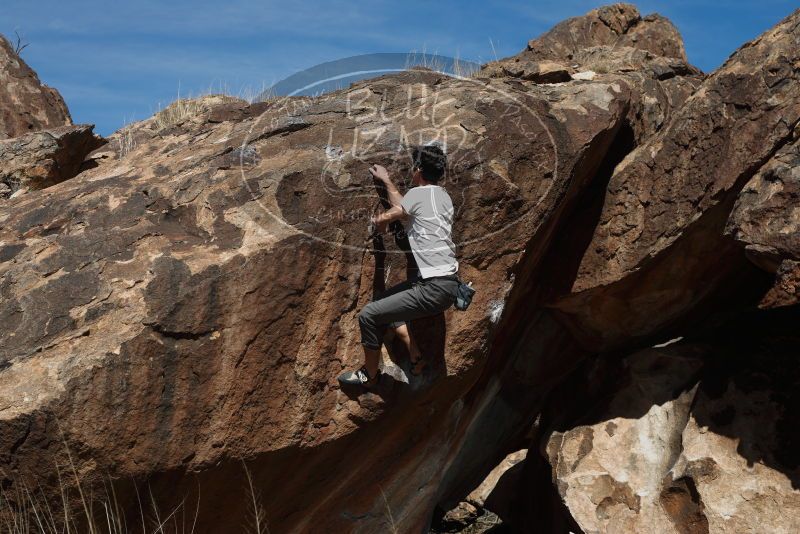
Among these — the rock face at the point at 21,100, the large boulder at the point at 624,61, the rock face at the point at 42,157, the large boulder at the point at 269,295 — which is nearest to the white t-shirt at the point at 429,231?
the large boulder at the point at 269,295

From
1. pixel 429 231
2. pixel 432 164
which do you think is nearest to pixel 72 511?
pixel 429 231

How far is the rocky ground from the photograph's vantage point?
4836 mm

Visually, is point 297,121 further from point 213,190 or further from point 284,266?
point 284,266

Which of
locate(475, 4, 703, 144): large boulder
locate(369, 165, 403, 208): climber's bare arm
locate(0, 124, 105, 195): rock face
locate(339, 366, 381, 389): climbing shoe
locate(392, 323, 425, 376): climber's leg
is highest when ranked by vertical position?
locate(475, 4, 703, 144): large boulder

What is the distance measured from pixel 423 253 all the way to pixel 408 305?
11.7 inches

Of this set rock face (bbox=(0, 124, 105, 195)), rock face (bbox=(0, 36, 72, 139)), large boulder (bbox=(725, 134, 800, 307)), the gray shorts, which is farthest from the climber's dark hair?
rock face (bbox=(0, 36, 72, 139))

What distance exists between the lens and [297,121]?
5762 mm

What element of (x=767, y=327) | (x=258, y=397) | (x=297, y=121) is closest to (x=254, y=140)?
(x=297, y=121)

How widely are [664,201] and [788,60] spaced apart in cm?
116

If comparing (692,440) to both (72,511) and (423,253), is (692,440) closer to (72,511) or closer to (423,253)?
(423,253)

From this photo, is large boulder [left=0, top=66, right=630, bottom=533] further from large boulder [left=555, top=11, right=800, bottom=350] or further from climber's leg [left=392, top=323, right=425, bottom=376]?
large boulder [left=555, top=11, right=800, bottom=350]

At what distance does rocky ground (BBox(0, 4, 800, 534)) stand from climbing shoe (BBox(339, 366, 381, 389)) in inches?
3.0

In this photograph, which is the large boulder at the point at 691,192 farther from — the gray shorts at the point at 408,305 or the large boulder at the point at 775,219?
the gray shorts at the point at 408,305

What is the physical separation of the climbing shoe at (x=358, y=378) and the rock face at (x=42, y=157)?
13.8ft
